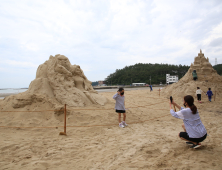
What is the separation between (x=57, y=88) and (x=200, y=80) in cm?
1224

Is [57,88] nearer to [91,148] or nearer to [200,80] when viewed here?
[91,148]

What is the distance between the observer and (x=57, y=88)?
5715 mm

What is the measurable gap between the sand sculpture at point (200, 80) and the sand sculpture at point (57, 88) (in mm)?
8778

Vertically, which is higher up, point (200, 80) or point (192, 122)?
point (200, 80)

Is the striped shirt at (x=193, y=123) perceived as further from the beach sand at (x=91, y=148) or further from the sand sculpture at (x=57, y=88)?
the sand sculpture at (x=57, y=88)

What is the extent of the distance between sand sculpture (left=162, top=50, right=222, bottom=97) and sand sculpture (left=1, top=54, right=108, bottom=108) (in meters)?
8.78

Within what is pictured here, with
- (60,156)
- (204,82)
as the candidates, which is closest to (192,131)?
(60,156)

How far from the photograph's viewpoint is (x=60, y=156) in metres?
2.69

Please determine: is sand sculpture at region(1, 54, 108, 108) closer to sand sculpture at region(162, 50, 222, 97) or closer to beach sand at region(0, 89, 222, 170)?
beach sand at region(0, 89, 222, 170)

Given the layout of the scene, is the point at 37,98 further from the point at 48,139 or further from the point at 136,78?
the point at 136,78

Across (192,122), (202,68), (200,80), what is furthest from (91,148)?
(202,68)

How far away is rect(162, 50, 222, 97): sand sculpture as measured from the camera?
12.1m

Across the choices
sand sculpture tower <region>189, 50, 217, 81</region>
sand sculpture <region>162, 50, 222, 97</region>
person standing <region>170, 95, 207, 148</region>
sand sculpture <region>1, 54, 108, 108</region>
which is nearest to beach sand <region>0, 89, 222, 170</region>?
person standing <region>170, 95, 207, 148</region>

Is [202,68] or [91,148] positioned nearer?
[91,148]
